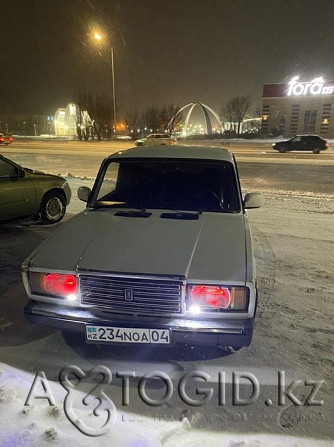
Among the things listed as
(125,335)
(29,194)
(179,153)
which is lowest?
(125,335)

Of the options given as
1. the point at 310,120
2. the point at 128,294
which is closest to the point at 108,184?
the point at 128,294

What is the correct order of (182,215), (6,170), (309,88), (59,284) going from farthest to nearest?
(309,88) → (6,170) → (182,215) → (59,284)

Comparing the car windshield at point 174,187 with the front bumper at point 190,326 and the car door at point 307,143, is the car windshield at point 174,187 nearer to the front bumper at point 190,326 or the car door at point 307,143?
the front bumper at point 190,326

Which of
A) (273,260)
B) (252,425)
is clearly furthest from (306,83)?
(252,425)

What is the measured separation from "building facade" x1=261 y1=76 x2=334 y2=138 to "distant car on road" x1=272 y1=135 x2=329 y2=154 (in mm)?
29856

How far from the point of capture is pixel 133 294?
277 centimetres

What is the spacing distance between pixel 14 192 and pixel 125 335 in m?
4.77

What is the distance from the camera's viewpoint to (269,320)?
385cm

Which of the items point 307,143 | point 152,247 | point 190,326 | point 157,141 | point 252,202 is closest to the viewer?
point 190,326

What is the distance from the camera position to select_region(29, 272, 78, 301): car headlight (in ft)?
9.48

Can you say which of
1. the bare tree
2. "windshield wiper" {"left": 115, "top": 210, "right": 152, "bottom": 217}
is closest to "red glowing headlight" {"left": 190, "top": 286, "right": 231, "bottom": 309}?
"windshield wiper" {"left": 115, "top": 210, "right": 152, "bottom": 217}

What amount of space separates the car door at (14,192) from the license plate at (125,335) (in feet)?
14.6

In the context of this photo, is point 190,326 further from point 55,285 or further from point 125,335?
point 55,285

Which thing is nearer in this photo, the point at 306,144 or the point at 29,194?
the point at 29,194
